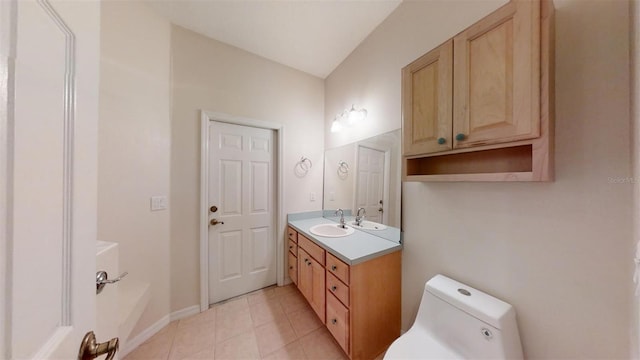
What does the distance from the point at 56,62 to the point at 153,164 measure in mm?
1455

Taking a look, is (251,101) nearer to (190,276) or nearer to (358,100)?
(358,100)

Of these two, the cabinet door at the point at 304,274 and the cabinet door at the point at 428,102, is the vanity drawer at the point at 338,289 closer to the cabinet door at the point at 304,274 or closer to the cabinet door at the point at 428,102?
the cabinet door at the point at 304,274

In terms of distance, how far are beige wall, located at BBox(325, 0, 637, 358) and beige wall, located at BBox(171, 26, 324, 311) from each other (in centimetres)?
158

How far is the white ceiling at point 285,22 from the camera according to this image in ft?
5.14

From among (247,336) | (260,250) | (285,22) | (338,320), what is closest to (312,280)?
(338,320)

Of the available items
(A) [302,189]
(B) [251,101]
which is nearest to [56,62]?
(B) [251,101]

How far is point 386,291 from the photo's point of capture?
1.43m

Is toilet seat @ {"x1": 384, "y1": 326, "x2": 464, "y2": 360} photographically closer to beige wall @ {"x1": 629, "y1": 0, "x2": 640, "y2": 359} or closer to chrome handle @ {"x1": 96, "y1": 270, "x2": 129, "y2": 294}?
beige wall @ {"x1": 629, "y1": 0, "x2": 640, "y2": 359}

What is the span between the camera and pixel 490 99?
892 millimetres

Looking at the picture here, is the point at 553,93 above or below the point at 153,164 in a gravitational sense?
above

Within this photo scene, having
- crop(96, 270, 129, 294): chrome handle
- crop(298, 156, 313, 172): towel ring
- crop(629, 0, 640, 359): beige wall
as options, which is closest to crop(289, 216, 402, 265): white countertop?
crop(298, 156, 313, 172): towel ring

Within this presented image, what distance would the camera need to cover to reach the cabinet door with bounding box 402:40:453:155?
1049 millimetres

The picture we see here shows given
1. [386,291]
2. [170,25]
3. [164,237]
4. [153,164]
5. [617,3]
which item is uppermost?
[170,25]

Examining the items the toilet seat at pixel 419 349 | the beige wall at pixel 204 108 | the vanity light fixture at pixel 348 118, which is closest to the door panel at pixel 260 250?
the beige wall at pixel 204 108
